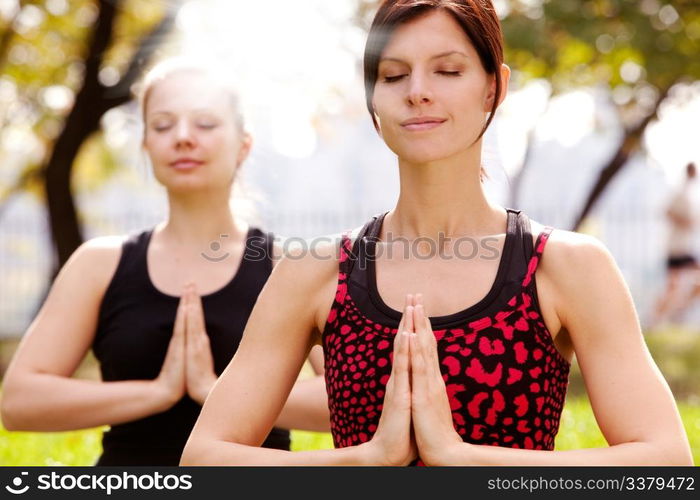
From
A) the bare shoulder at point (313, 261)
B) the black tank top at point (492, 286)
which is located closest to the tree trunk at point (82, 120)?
the bare shoulder at point (313, 261)

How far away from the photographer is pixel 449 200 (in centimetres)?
231

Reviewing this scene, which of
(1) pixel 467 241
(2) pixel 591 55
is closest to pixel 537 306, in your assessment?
(1) pixel 467 241

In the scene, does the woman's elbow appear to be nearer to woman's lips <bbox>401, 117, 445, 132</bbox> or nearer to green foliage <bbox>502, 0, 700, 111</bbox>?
woman's lips <bbox>401, 117, 445, 132</bbox>

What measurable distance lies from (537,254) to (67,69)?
16.3 metres

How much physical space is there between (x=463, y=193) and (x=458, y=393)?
49cm

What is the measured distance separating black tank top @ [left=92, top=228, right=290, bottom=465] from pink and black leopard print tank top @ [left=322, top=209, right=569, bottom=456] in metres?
1.13

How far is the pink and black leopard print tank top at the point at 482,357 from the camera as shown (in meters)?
2.16

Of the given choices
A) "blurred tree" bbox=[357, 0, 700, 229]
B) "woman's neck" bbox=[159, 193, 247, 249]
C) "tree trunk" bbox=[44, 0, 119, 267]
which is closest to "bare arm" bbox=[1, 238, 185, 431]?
"woman's neck" bbox=[159, 193, 247, 249]

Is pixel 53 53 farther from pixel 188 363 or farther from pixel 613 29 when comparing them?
pixel 188 363

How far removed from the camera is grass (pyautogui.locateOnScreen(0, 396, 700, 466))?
5.59 meters

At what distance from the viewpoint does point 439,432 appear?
2059mm

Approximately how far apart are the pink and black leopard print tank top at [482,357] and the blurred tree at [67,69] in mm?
10580

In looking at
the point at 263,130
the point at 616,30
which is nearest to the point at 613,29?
the point at 616,30
